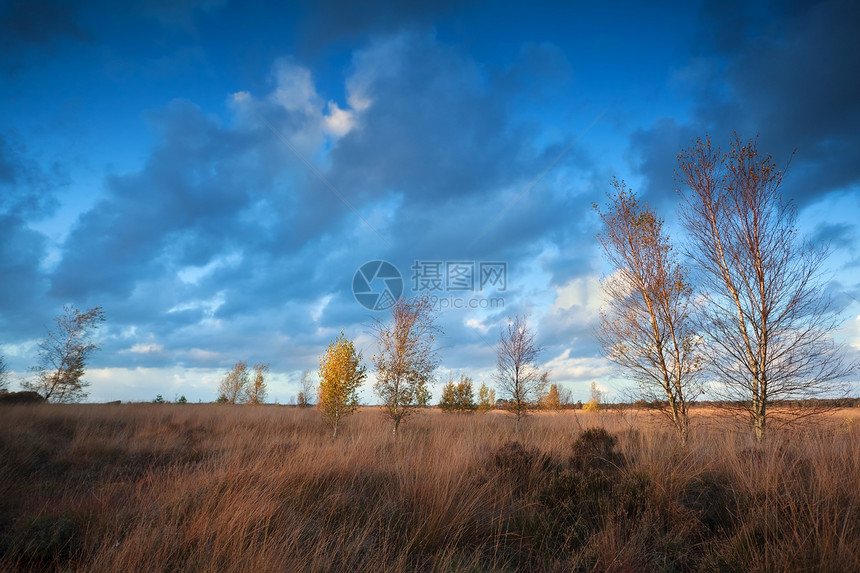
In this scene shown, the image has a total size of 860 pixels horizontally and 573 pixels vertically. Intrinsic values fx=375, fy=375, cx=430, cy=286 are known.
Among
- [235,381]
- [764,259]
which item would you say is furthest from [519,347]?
[235,381]

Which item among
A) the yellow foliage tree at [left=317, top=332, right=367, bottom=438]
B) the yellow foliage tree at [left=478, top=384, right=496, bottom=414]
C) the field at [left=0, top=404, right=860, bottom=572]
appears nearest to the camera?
the field at [left=0, top=404, right=860, bottom=572]

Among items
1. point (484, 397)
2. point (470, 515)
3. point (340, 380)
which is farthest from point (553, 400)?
point (470, 515)

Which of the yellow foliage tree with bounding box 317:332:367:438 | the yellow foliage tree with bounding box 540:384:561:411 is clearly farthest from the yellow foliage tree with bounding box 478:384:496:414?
the yellow foliage tree with bounding box 317:332:367:438

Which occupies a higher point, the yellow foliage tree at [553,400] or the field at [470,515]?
the field at [470,515]

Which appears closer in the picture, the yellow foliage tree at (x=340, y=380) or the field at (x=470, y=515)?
the field at (x=470, y=515)

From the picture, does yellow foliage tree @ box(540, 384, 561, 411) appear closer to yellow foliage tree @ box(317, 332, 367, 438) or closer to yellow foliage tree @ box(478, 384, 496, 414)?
yellow foliage tree @ box(478, 384, 496, 414)

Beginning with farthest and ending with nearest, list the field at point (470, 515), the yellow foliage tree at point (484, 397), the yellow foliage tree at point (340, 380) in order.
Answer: the yellow foliage tree at point (484, 397), the yellow foliage tree at point (340, 380), the field at point (470, 515)

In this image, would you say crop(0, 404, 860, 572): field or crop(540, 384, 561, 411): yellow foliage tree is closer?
crop(0, 404, 860, 572): field

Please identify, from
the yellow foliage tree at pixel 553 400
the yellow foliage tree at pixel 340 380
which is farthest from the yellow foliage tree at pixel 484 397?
the yellow foliage tree at pixel 340 380

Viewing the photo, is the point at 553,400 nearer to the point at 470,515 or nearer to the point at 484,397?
the point at 484,397

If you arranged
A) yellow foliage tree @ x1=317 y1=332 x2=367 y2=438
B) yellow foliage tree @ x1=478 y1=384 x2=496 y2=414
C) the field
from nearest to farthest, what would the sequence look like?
the field, yellow foliage tree @ x1=317 y1=332 x2=367 y2=438, yellow foliage tree @ x1=478 y1=384 x2=496 y2=414

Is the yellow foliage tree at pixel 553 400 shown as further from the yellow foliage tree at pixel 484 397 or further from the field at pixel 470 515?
the field at pixel 470 515

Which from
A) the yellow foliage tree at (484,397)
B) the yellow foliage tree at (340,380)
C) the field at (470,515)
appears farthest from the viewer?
the yellow foliage tree at (484,397)

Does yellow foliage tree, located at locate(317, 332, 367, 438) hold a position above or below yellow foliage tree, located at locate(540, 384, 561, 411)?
above
